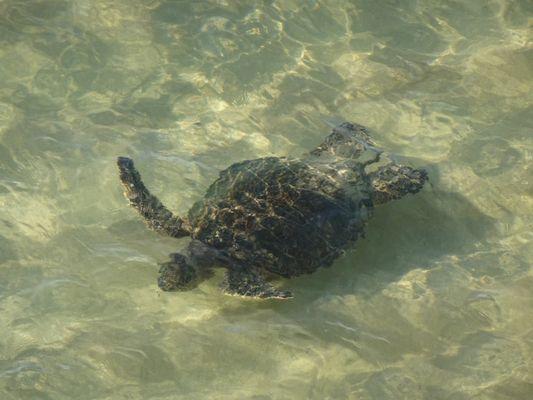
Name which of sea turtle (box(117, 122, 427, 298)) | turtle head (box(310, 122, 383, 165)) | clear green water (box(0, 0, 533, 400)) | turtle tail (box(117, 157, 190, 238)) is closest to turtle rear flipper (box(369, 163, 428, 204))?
sea turtle (box(117, 122, 427, 298))

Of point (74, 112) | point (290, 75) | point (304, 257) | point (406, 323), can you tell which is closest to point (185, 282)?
point (304, 257)

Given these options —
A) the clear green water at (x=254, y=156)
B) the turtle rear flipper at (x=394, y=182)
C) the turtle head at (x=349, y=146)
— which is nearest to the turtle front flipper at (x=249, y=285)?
the clear green water at (x=254, y=156)

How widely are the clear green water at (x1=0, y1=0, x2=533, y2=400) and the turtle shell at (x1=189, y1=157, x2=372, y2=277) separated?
0.36 metres

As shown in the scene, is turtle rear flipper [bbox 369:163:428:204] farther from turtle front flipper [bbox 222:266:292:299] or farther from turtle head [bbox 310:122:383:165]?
turtle front flipper [bbox 222:266:292:299]

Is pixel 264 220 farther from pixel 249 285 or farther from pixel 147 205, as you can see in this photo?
pixel 147 205

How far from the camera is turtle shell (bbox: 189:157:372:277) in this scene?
220 inches

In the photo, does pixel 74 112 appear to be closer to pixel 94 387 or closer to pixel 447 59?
pixel 94 387

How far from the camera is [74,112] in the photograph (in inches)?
298

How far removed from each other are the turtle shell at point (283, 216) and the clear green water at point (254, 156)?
0.36 metres

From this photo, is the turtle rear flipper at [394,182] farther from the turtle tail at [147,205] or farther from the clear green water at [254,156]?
the turtle tail at [147,205]

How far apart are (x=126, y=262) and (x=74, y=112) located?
8.23ft

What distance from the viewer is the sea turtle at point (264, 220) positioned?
5562 mm

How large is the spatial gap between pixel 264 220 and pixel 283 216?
18cm

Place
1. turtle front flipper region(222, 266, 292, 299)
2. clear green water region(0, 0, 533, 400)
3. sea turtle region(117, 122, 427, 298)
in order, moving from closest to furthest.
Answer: clear green water region(0, 0, 533, 400) < turtle front flipper region(222, 266, 292, 299) < sea turtle region(117, 122, 427, 298)
